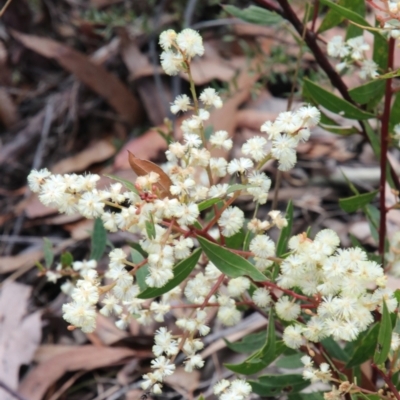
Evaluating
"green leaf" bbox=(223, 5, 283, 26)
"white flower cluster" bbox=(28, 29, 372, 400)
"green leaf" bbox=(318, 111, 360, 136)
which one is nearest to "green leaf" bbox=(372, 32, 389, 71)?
"green leaf" bbox=(318, 111, 360, 136)

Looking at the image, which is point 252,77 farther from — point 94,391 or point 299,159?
point 94,391

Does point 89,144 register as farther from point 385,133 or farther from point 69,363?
point 385,133

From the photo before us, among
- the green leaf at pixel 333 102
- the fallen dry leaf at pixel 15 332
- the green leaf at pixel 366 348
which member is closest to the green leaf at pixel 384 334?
the green leaf at pixel 366 348

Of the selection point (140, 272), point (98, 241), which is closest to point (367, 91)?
point (140, 272)

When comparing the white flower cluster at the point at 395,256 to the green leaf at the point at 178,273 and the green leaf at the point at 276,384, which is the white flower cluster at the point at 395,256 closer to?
the green leaf at the point at 276,384

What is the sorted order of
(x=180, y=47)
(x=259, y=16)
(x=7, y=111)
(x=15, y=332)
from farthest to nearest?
1. (x=7, y=111)
2. (x=15, y=332)
3. (x=259, y=16)
4. (x=180, y=47)

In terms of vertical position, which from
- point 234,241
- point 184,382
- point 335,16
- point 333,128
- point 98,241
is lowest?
point 184,382
